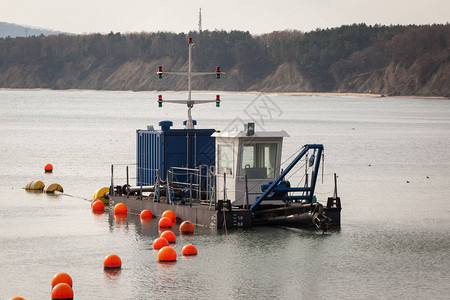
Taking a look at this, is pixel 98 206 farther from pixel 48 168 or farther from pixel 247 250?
pixel 48 168

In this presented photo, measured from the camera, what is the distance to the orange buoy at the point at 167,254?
25984mm

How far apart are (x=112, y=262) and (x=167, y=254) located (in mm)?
1616

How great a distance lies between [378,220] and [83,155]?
35.7 m

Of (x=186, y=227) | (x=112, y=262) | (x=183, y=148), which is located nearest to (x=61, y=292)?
(x=112, y=262)

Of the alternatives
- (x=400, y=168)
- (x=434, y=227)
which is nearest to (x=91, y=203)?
(x=434, y=227)

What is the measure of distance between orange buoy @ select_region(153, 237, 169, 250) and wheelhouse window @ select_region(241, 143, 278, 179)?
4.19m

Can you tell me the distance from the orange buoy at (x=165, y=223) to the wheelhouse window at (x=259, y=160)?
2.99m

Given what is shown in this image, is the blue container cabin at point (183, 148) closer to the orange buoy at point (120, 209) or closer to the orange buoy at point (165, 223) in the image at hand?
the orange buoy at point (120, 209)

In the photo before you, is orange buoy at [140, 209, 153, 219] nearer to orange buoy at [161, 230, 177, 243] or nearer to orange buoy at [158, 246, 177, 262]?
orange buoy at [161, 230, 177, 243]

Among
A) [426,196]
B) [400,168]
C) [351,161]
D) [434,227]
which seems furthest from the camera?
[351,161]

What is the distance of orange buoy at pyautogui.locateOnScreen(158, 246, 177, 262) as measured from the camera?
26.0 m

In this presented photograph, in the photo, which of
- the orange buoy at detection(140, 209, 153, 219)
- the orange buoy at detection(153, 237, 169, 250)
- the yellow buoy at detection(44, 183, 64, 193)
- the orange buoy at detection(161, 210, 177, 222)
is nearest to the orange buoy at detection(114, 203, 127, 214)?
the orange buoy at detection(140, 209, 153, 219)

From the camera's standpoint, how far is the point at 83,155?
218 ft

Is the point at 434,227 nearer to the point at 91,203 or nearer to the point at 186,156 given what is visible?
the point at 186,156
